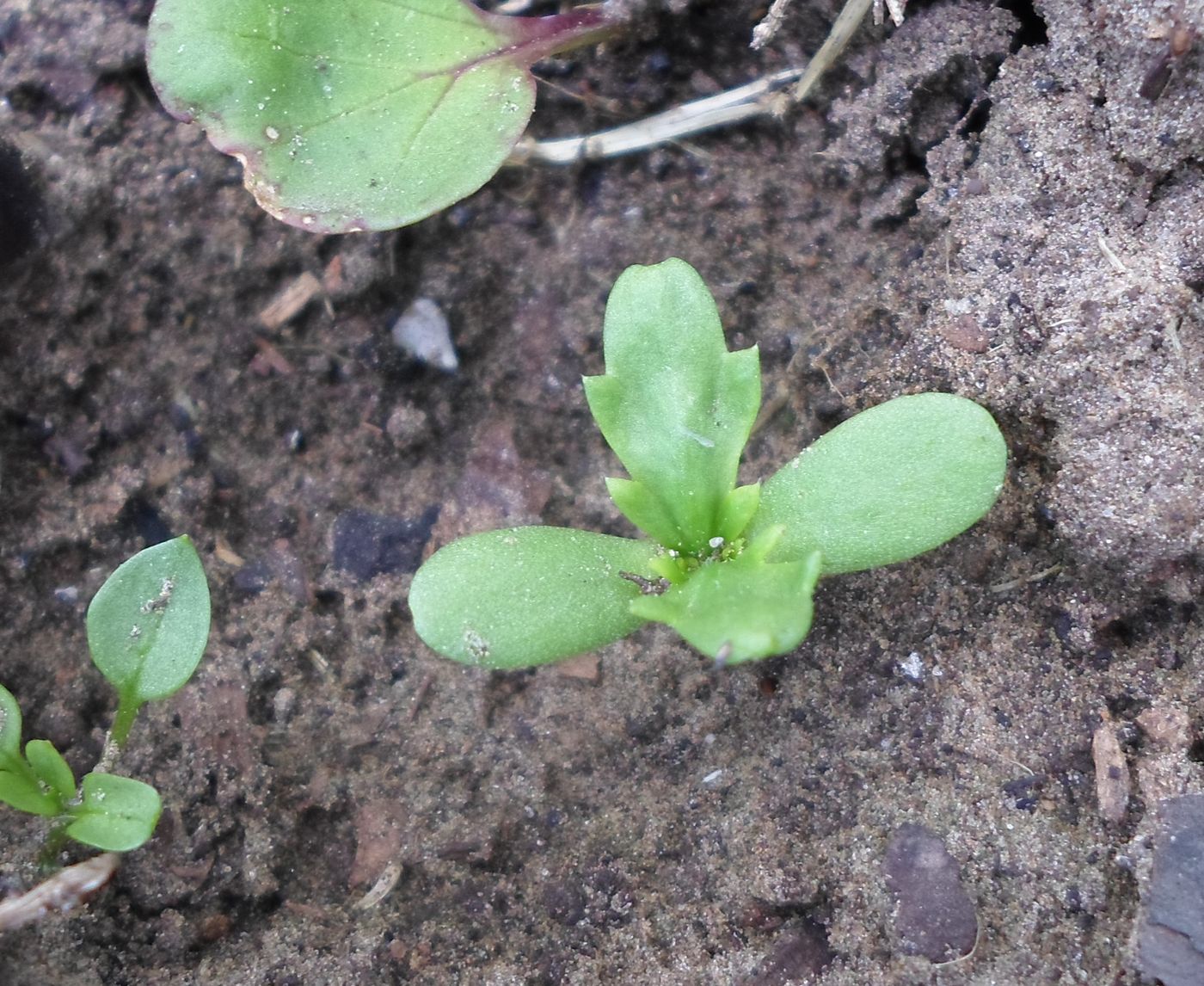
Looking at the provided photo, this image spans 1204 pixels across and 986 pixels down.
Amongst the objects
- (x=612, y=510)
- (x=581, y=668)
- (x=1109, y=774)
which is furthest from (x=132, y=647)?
(x=1109, y=774)

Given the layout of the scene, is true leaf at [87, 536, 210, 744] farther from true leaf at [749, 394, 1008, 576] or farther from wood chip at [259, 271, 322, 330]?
true leaf at [749, 394, 1008, 576]

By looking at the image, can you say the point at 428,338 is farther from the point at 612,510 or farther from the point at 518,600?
the point at 518,600

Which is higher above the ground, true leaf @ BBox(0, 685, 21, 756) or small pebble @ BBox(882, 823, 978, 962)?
true leaf @ BBox(0, 685, 21, 756)

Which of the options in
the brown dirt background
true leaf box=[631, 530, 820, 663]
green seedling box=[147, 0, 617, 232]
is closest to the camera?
true leaf box=[631, 530, 820, 663]

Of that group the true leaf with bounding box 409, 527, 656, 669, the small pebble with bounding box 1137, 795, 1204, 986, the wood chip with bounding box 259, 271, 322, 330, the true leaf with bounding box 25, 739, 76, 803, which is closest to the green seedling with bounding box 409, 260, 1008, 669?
the true leaf with bounding box 409, 527, 656, 669

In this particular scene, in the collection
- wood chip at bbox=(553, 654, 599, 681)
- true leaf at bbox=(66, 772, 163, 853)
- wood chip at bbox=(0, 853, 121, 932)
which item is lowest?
wood chip at bbox=(553, 654, 599, 681)

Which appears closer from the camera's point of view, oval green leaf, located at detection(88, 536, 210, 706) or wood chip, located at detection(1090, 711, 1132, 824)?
wood chip, located at detection(1090, 711, 1132, 824)

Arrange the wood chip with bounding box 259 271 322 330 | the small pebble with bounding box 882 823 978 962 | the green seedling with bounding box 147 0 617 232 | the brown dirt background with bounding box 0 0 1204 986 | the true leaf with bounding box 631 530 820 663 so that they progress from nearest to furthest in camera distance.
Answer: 1. the true leaf with bounding box 631 530 820 663
2. the small pebble with bounding box 882 823 978 962
3. the brown dirt background with bounding box 0 0 1204 986
4. the green seedling with bounding box 147 0 617 232
5. the wood chip with bounding box 259 271 322 330
